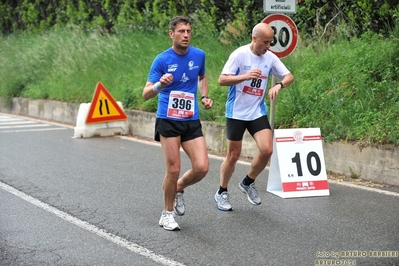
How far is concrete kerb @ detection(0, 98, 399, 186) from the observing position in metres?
9.28

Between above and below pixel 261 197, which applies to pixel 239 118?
above

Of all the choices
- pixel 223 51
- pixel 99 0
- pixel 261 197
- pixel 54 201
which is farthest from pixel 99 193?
pixel 99 0

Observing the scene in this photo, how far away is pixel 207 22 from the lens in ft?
57.8

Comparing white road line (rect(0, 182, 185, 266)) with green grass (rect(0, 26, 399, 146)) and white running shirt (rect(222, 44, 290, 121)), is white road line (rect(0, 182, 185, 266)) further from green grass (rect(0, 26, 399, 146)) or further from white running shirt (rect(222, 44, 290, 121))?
green grass (rect(0, 26, 399, 146))

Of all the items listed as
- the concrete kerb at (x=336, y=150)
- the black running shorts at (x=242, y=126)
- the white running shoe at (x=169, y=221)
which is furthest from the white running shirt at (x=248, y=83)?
the concrete kerb at (x=336, y=150)

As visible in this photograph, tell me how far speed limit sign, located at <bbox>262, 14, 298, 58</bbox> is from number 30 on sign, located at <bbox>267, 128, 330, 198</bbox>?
160cm

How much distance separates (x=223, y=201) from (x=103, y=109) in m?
6.87

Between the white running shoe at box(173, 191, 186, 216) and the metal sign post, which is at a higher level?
the metal sign post

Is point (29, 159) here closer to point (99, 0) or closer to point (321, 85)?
point (321, 85)

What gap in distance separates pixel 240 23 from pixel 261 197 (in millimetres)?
8139

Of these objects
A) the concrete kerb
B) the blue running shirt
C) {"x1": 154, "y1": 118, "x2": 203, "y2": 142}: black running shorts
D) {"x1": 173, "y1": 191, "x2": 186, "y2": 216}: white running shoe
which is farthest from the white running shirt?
the concrete kerb

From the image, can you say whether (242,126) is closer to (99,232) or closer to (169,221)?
(169,221)

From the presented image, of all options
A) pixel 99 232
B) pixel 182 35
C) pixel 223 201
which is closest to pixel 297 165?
pixel 223 201

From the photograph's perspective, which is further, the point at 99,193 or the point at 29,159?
the point at 29,159
